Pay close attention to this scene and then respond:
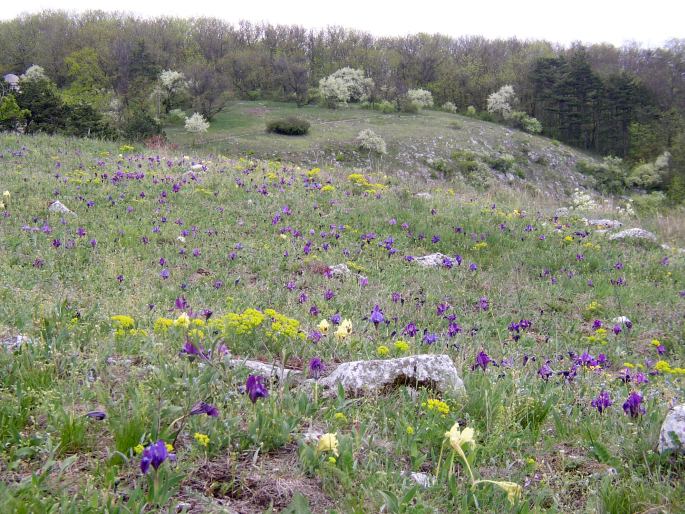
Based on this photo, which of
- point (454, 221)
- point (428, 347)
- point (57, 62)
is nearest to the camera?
point (428, 347)

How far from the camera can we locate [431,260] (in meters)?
8.34

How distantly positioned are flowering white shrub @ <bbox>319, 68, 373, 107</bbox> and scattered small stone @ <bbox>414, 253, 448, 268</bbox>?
47.0 metres

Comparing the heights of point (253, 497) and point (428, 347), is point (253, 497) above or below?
above

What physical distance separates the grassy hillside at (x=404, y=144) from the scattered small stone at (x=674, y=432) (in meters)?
29.7

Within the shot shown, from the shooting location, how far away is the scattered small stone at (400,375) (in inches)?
129

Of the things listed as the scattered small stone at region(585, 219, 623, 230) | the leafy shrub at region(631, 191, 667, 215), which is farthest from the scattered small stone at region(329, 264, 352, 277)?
the leafy shrub at region(631, 191, 667, 215)

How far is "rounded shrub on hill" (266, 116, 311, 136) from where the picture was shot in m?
40.5

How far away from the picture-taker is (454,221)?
34.3 feet

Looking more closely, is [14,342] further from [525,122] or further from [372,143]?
[525,122]

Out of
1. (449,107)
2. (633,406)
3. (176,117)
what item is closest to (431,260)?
(633,406)

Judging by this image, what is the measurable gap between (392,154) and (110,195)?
106 ft

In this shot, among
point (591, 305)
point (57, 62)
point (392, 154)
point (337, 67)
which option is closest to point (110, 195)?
point (591, 305)

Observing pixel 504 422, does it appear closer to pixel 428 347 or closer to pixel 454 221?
pixel 428 347

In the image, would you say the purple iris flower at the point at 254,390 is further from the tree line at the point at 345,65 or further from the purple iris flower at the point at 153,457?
the tree line at the point at 345,65
